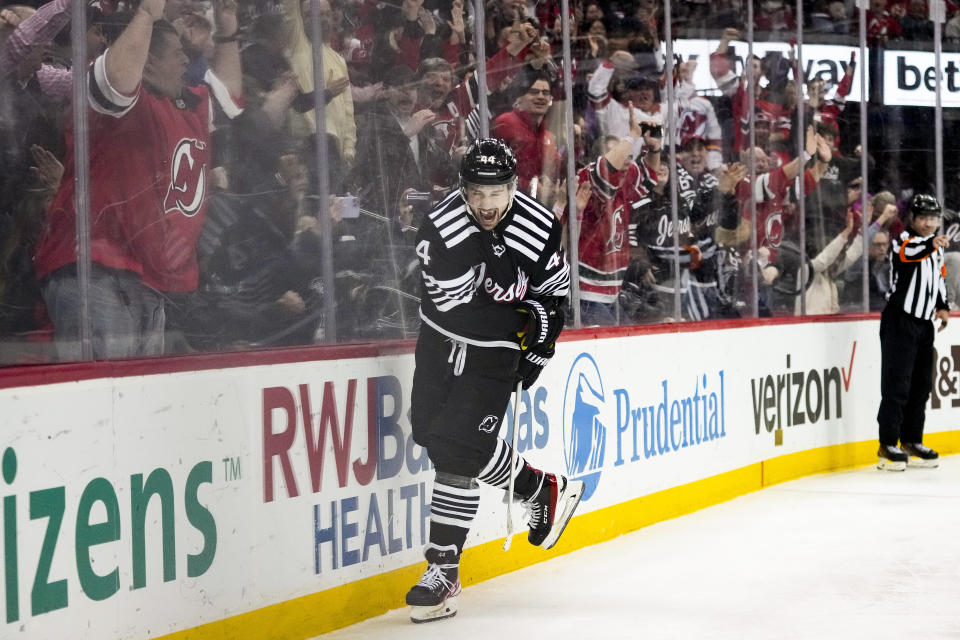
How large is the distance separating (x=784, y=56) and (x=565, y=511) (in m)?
4.81

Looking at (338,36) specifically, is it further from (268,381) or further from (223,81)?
(268,381)

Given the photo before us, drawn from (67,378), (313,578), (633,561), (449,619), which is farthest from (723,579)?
(67,378)

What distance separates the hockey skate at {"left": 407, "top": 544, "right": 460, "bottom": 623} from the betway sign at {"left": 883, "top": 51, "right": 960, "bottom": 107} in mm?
6265

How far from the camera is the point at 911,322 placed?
7746mm

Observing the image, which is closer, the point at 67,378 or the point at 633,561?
the point at 67,378

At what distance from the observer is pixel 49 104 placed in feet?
11.6

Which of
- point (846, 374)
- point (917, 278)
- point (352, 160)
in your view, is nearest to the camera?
point (352, 160)

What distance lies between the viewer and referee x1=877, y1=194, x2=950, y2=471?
25.2ft

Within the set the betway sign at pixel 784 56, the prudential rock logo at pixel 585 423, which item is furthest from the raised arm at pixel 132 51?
the betway sign at pixel 784 56

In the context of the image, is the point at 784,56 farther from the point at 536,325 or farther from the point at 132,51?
the point at 132,51

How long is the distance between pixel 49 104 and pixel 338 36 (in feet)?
4.83

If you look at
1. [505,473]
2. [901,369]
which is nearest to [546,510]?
[505,473]

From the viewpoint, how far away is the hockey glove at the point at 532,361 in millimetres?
4312

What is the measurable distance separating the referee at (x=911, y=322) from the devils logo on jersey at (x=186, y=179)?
483 centimetres
